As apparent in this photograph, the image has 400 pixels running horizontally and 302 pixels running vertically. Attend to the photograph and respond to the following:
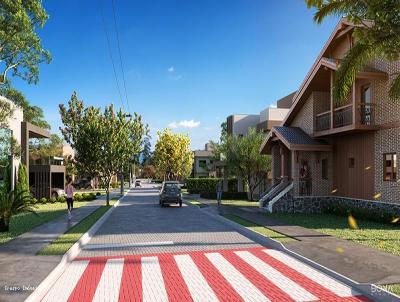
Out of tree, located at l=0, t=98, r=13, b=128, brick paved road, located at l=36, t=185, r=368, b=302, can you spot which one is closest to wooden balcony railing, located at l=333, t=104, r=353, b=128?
brick paved road, located at l=36, t=185, r=368, b=302

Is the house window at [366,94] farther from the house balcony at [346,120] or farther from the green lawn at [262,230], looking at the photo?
the green lawn at [262,230]

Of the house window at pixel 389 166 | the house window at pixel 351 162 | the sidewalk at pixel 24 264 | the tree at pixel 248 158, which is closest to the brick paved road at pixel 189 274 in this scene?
the sidewalk at pixel 24 264

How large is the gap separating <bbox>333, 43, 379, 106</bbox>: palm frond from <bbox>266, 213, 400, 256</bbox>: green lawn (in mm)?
4585

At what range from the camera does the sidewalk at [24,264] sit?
7.22 metres

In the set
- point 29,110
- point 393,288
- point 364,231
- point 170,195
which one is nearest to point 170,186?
point 170,195

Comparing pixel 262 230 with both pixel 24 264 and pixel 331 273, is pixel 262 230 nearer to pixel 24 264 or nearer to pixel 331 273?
pixel 331 273

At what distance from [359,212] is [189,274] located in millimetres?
12339

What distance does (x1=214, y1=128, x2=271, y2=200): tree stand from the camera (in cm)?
3088

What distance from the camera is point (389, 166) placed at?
17.7m

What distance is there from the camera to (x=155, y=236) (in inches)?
550

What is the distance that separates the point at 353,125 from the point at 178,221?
932 centimetres

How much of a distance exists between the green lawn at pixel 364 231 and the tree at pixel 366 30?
450cm

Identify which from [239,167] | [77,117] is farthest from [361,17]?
→ [77,117]

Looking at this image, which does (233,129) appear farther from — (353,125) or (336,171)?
(353,125)
